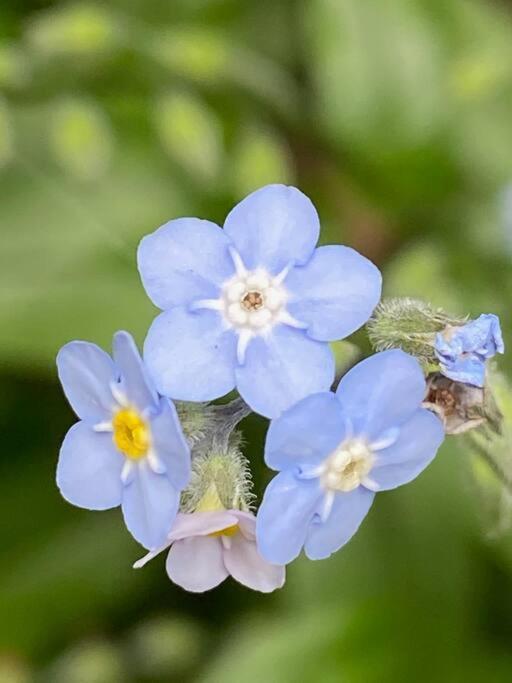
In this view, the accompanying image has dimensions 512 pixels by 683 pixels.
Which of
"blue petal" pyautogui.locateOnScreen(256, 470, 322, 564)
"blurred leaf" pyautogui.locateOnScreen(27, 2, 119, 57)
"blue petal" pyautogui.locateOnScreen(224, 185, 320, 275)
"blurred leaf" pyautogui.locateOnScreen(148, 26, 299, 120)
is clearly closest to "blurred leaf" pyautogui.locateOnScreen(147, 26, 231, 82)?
"blurred leaf" pyautogui.locateOnScreen(148, 26, 299, 120)

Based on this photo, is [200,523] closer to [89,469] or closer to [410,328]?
[89,469]

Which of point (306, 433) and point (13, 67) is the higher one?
point (13, 67)

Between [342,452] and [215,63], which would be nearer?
[342,452]

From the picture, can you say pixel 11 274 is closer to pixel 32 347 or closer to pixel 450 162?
pixel 32 347

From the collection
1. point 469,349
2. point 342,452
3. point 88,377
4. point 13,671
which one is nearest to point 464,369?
point 469,349

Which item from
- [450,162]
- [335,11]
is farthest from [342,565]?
[335,11]
